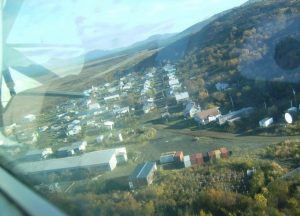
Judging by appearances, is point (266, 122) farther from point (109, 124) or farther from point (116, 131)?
point (109, 124)

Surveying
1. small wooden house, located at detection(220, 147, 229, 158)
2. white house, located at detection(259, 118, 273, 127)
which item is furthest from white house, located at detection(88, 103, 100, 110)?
small wooden house, located at detection(220, 147, 229, 158)

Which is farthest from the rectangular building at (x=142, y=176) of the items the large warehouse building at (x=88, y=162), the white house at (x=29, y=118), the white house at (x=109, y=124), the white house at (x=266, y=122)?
the white house at (x=109, y=124)

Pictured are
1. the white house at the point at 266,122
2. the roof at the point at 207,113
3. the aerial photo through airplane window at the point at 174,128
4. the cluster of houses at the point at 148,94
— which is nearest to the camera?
the aerial photo through airplane window at the point at 174,128

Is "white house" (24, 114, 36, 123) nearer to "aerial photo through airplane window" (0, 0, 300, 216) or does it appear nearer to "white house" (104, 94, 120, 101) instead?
"aerial photo through airplane window" (0, 0, 300, 216)

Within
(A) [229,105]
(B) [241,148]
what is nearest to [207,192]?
(B) [241,148]

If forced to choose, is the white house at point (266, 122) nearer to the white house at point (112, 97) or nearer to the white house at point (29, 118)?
the white house at point (29, 118)

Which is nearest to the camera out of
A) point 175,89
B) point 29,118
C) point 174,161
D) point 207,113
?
point 174,161

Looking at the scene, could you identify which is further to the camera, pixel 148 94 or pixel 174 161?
pixel 148 94

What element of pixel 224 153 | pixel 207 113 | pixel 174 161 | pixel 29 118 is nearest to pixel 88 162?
pixel 174 161

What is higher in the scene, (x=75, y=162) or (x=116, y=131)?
(x=75, y=162)
